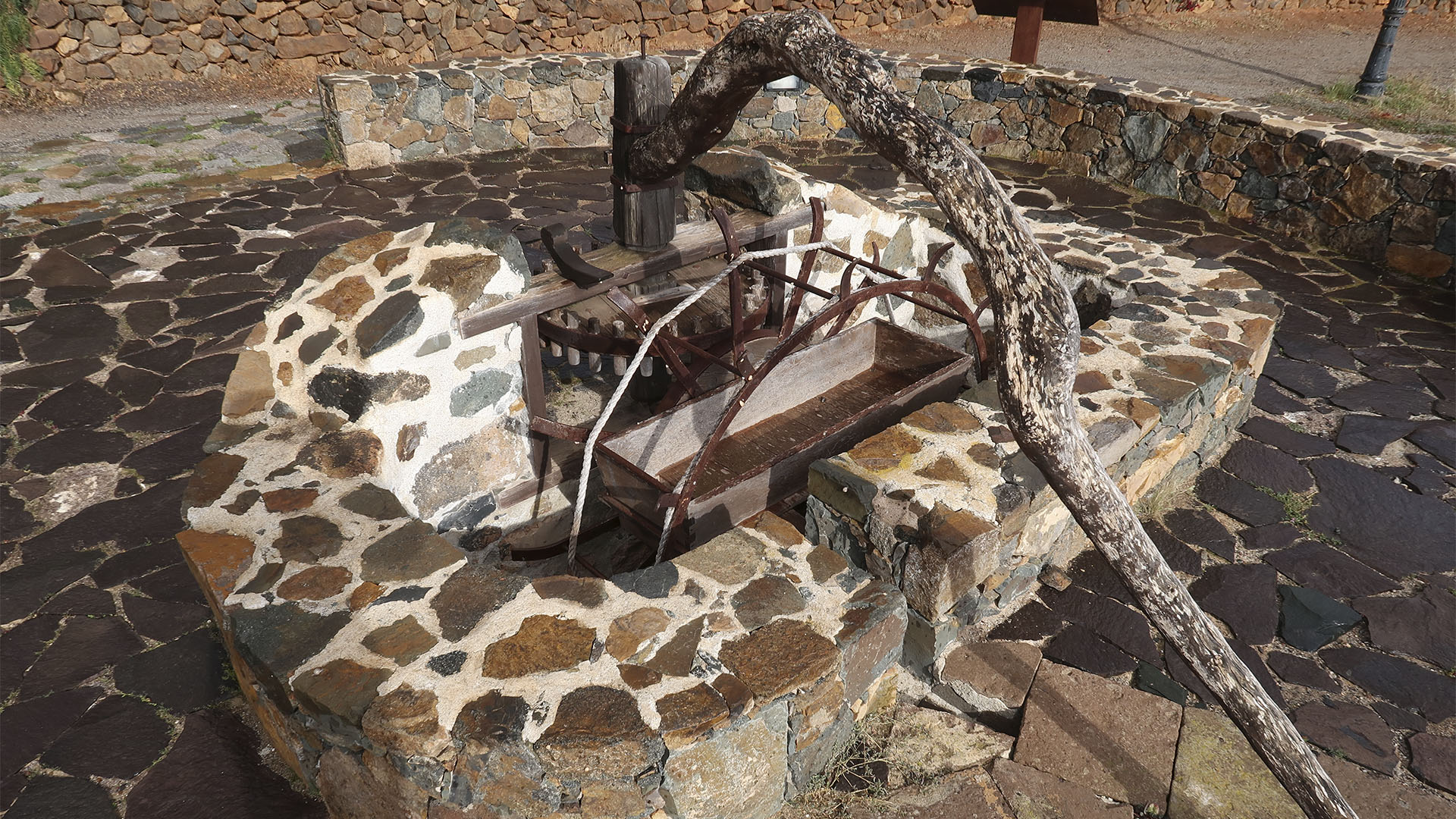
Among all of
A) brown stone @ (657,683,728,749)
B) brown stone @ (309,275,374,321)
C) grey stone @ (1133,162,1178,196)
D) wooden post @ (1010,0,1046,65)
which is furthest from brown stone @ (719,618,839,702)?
wooden post @ (1010,0,1046,65)

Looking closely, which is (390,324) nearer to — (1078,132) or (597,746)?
(597,746)

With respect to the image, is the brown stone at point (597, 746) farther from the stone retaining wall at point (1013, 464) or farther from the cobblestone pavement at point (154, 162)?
the cobblestone pavement at point (154, 162)

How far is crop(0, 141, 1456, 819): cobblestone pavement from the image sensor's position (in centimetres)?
316

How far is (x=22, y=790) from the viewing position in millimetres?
2998

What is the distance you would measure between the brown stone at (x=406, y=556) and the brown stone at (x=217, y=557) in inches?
14.1

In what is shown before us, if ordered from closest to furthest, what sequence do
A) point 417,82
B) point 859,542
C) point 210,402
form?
point 859,542 → point 210,402 → point 417,82

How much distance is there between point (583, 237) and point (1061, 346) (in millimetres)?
5248

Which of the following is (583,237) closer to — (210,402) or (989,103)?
(210,402)


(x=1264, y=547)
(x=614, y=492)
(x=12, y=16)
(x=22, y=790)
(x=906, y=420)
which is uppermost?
(x=12, y=16)

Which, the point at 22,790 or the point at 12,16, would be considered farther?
the point at 12,16

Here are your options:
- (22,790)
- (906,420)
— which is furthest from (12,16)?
(906,420)

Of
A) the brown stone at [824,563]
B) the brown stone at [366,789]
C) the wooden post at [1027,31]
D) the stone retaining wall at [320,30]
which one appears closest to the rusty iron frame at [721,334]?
the brown stone at [824,563]

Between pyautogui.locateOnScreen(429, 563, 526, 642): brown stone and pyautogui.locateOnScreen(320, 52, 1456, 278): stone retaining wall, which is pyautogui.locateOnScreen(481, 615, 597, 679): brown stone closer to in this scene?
pyautogui.locateOnScreen(429, 563, 526, 642): brown stone

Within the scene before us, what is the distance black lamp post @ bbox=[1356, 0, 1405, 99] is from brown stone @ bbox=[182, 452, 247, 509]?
35.4 ft
